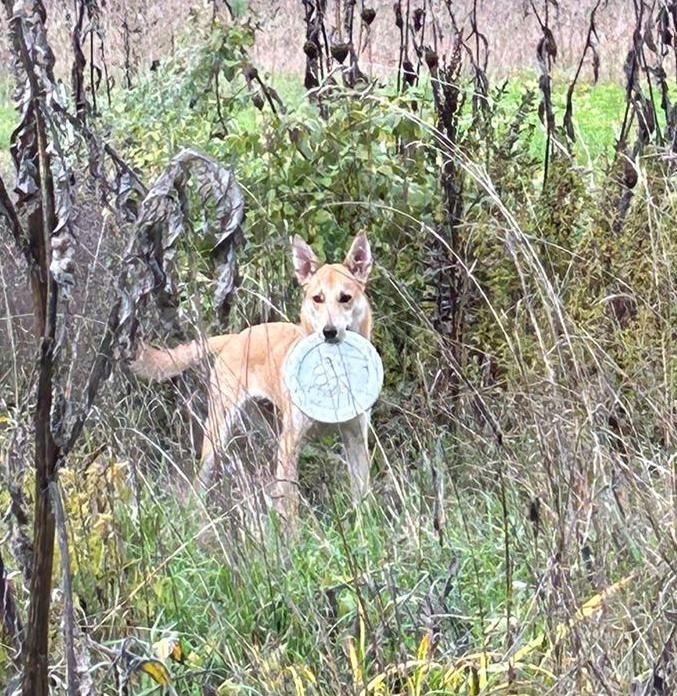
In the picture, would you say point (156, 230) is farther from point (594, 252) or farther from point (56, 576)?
point (594, 252)

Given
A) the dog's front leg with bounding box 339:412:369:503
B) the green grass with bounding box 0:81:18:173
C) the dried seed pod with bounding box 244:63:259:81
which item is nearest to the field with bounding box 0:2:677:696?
the dried seed pod with bounding box 244:63:259:81

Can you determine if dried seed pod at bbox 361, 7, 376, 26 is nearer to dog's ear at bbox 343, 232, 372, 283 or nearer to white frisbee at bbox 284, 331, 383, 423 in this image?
dog's ear at bbox 343, 232, 372, 283

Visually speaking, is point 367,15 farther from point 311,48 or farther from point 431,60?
point 431,60

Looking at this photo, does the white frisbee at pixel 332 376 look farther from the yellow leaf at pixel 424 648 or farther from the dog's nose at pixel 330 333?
the yellow leaf at pixel 424 648

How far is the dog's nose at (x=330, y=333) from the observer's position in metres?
5.14

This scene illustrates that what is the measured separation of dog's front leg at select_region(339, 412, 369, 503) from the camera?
442 centimetres

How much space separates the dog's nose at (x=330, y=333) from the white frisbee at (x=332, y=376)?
2 cm

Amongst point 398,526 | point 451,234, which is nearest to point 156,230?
point 398,526

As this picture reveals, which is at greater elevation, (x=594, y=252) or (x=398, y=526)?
(x=594, y=252)

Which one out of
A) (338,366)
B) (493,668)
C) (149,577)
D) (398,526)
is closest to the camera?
(493,668)

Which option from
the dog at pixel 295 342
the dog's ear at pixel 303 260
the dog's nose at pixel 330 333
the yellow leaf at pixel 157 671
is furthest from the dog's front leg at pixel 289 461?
the yellow leaf at pixel 157 671

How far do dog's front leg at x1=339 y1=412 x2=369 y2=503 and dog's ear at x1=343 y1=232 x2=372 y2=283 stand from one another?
641 millimetres

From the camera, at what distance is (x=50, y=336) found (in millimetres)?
1803

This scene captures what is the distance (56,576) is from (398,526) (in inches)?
40.2
